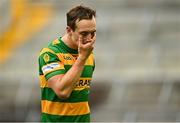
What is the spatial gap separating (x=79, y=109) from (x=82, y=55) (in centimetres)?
43

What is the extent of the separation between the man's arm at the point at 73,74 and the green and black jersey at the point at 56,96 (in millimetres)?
150

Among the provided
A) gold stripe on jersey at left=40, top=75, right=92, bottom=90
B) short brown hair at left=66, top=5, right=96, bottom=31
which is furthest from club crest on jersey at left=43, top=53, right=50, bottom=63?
short brown hair at left=66, top=5, right=96, bottom=31

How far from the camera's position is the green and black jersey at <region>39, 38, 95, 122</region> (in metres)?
3.47

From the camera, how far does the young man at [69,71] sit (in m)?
3.29

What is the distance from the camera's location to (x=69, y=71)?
3.25 meters

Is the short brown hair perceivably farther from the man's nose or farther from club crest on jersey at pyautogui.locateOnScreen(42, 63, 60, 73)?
club crest on jersey at pyautogui.locateOnScreen(42, 63, 60, 73)

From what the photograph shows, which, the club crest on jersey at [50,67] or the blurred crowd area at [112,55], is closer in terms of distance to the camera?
the club crest on jersey at [50,67]

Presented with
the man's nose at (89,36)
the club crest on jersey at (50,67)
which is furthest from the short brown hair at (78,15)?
the club crest on jersey at (50,67)

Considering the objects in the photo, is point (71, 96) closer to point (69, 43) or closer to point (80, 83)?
point (80, 83)

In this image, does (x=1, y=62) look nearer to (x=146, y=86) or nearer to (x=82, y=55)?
(x=146, y=86)

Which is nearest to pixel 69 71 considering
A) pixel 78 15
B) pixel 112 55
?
pixel 78 15

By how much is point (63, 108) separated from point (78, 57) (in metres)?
0.37

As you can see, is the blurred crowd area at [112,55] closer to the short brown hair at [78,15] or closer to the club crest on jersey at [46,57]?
the club crest on jersey at [46,57]

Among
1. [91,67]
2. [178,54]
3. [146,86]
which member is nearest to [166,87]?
[146,86]
